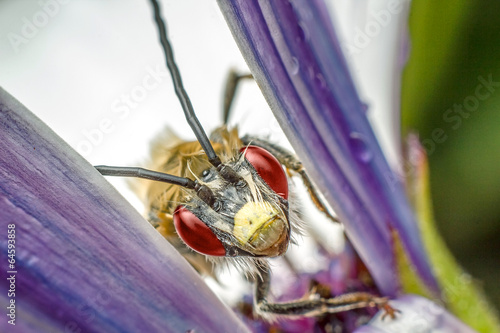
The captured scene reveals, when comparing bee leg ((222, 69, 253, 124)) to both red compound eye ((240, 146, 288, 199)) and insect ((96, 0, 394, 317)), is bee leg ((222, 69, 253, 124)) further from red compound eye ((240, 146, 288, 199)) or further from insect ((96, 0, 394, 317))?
red compound eye ((240, 146, 288, 199))

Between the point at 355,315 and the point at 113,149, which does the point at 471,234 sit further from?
the point at 113,149

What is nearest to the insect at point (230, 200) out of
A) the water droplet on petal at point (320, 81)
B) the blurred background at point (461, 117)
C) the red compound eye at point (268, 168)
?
the red compound eye at point (268, 168)

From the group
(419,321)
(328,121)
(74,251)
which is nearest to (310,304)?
(419,321)

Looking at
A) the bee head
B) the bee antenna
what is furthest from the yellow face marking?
the bee antenna

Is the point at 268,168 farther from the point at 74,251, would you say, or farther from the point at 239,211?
the point at 74,251

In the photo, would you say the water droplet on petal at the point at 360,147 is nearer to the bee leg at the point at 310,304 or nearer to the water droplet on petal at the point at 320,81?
the water droplet on petal at the point at 320,81
